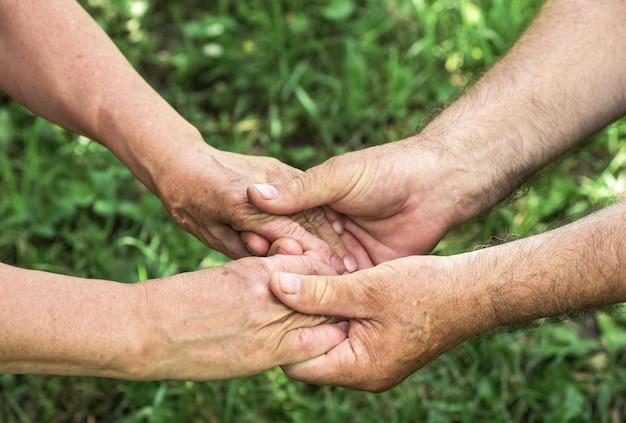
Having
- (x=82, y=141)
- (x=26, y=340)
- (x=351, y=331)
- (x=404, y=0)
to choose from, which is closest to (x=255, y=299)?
(x=351, y=331)

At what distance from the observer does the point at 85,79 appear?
2750mm

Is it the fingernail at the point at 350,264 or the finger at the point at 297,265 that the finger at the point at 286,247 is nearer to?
the finger at the point at 297,265

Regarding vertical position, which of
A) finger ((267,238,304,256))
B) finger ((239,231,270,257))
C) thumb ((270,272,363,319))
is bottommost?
finger ((239,231,270,257))

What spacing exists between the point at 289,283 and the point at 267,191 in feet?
1.05

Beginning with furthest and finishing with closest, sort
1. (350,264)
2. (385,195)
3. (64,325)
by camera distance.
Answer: (350,264) < (385,195) < (64,325)

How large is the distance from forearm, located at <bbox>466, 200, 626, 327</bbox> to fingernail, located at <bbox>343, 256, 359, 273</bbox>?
52 centimetres

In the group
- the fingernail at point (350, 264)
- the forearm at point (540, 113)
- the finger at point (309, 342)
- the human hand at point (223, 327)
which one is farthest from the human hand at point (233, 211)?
the forearm at point (540, 113)

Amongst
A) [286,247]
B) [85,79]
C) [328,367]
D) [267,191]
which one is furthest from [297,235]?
[85,79]

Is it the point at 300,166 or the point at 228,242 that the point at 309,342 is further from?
the point at 300,166

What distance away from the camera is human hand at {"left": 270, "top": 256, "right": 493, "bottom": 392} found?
7.86 ft

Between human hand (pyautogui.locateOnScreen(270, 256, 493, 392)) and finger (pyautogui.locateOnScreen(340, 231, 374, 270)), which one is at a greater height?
human hand (pyautogui.locateOnScreen(270, 256, 493, 392))

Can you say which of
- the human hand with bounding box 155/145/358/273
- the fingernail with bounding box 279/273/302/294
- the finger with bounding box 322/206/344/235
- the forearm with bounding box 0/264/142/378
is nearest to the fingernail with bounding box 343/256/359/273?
the human hand with bounding box 155/145/358/273

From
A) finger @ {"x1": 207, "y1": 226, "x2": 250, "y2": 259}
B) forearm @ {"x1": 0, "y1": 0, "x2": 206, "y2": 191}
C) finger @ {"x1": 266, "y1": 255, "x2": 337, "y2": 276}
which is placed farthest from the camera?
finger @ {"x1": 207, "y1": 226, "x2": 250, "y2": 259}

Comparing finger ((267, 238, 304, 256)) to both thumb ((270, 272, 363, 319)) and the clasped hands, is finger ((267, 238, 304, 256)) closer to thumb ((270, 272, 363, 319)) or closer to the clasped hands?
the clasped hands
